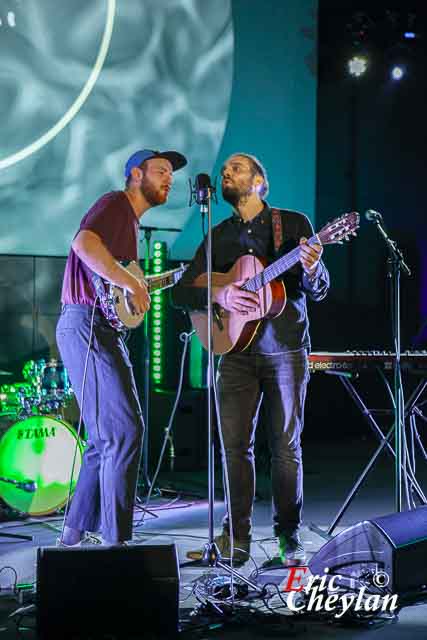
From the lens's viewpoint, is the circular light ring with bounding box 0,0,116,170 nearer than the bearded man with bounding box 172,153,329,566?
No

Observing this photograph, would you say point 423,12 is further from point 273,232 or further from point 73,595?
point 73,595

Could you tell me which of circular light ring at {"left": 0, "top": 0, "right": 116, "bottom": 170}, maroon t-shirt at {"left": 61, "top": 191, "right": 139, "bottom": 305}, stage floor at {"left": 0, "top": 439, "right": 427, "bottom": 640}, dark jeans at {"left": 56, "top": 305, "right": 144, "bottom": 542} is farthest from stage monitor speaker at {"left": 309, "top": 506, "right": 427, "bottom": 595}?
circular light ring at {"left": 0, "top": 0, "right": 116, "bottom": 170}

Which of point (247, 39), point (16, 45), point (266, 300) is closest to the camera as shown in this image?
point (266, 300)

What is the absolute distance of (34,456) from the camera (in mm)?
5641

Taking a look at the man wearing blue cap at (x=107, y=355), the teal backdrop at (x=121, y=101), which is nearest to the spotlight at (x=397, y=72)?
the teal backdrop at (x=121, y=101)

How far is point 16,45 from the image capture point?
7090 millimetres

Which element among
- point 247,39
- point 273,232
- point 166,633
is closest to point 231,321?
point 273,232

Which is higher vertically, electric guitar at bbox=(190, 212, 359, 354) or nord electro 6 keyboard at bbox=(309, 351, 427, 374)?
electric guitar at bbox=(190, 212, 359, 354)

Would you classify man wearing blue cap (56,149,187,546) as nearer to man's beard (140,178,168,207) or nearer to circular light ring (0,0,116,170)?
man's beard (140,178,168,207)

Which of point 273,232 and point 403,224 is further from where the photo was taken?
point 403,224

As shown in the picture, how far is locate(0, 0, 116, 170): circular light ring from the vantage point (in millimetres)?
7129

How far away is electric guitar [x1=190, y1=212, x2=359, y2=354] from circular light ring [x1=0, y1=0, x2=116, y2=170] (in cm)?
344

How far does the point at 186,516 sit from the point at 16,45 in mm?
4293

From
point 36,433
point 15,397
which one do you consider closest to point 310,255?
point 36,433
